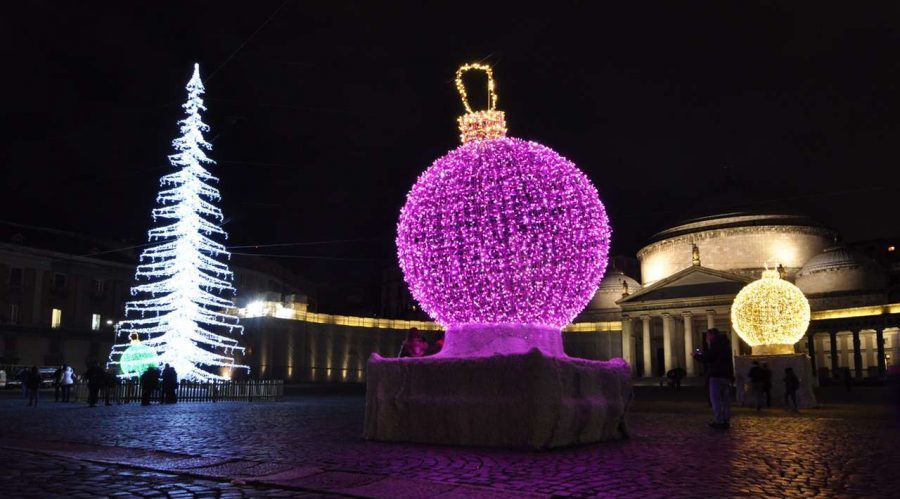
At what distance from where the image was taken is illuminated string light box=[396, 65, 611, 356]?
38.0 feet

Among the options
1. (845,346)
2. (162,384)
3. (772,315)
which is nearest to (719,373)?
(772,315)

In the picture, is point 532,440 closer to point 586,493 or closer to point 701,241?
point 586,493

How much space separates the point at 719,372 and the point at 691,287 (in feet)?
190

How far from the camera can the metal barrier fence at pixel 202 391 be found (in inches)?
1081

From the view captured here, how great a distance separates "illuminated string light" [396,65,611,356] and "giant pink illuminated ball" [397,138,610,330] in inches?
0.7

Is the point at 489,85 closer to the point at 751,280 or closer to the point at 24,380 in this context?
the point at 24,380

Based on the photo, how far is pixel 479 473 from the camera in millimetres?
8430

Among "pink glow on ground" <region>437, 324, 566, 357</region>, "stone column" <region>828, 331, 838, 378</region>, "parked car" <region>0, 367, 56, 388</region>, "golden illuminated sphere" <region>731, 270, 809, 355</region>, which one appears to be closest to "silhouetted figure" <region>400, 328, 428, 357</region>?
"pink glow on ground" <region>437, 324, 566, 357</region>

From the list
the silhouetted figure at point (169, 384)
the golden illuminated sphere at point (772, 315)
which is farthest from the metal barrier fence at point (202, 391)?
the golden illuminated sphere at point (772, 315)

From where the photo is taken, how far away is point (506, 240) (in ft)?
37.7

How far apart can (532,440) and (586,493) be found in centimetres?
358

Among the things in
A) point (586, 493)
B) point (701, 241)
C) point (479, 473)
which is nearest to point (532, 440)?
point (479, 473)

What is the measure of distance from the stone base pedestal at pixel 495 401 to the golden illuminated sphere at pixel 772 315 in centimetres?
1628

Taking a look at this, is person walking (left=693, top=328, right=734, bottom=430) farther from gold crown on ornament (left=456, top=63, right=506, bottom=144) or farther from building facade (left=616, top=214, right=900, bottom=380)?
building facade (left=616, top=214, right=900, bottom=380)
